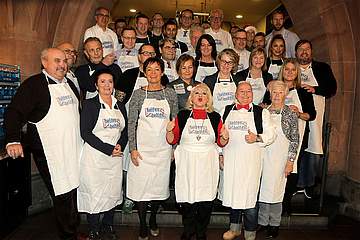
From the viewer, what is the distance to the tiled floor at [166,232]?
3.31m

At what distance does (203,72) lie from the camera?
12.1ft

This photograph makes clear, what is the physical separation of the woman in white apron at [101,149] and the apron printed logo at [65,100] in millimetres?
153

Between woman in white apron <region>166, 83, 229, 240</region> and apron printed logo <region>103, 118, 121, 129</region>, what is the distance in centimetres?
57

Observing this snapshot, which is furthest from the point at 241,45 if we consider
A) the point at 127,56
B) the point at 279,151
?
the point at 279,151

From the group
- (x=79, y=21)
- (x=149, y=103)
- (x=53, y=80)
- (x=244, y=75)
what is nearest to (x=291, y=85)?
(x=244, y=75)

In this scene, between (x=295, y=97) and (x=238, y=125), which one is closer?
(x=238, y=125)

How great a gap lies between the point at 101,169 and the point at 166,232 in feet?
4.01

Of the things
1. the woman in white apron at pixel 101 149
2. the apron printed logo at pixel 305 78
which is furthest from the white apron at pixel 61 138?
the apron printed logo at pixel 305 78

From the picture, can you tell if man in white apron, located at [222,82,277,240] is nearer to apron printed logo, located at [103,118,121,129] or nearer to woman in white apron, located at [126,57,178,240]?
woman in white apron, located at [126,57,178,240]

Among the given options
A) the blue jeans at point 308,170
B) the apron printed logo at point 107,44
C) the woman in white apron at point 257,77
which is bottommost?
the blue jeans at point 308,170

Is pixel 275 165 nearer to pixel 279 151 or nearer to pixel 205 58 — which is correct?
pixel 279 151

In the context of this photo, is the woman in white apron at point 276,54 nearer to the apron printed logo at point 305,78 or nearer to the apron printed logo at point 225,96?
the apron printed logo at point 305,78

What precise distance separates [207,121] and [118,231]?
6.08ft

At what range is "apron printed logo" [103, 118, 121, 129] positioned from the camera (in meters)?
2.86
